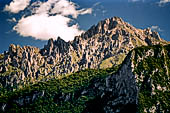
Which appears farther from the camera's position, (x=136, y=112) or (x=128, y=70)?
(x=128, y=70)

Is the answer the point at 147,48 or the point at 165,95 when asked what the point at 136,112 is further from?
the point at 147,48

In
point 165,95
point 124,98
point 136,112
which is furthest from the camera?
point 124,98

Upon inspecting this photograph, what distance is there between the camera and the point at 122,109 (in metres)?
172

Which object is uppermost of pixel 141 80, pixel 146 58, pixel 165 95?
pixel 146 58

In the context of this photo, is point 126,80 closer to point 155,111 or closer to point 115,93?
point 115,93

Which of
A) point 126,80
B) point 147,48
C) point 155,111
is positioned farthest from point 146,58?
point 155,111

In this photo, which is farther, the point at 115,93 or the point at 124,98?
the point at 115,93

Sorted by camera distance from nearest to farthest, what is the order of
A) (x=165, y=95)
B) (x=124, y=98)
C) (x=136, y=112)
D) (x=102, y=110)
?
(x=136, y=112) → (x=165, y=95) → (x=124, y=98) → (x=102, y=110)

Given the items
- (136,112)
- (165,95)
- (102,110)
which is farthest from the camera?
(102,110)

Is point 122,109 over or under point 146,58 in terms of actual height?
under

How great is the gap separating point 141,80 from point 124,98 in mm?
17309

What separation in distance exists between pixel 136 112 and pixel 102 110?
38.6m

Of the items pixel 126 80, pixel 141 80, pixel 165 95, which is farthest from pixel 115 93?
pixel 165 95

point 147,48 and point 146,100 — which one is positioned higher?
point 147,48
